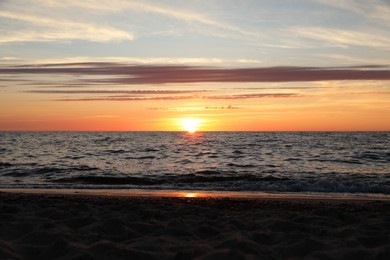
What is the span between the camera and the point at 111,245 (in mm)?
5082

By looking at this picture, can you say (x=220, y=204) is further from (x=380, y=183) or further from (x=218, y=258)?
(x=380, y=183)

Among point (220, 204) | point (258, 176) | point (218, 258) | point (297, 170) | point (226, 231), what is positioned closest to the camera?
point (218, 258)

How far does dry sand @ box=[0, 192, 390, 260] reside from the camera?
488 cm

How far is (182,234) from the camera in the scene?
5.97m

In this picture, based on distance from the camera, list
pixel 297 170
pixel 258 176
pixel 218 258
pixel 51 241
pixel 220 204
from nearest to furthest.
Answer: pixel 218 258
pixel 51 241
pixel 220 204
pixel 258 176
pixel 297 170

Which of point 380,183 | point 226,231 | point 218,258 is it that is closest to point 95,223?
point 226,231

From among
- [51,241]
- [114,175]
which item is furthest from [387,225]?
[114,175]

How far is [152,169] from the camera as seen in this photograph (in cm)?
2344

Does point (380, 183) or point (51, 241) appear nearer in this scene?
point (51, 241)

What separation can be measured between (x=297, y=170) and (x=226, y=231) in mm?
17793

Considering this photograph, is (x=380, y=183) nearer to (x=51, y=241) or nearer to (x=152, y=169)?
(x=152, y=169)

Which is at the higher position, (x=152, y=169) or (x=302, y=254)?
(x=302, y=254)

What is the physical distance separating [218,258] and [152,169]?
19.0 metres

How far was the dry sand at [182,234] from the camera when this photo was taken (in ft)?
16.0
